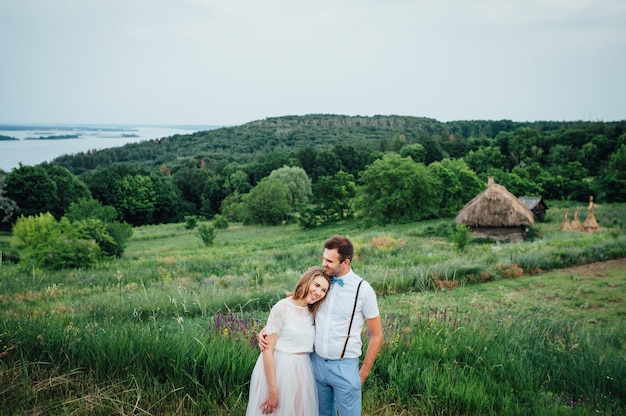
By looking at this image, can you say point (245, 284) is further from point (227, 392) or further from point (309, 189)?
point (309, 189)

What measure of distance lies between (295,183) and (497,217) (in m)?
39.6

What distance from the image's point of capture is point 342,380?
304 cm

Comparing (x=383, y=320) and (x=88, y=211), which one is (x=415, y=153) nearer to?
(x=88, y=211)

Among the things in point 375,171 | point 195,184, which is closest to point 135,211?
point 195,184

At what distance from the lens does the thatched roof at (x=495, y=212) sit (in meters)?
27.0

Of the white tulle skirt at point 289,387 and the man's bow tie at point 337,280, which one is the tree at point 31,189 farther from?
the man's bow tie at point 337,280

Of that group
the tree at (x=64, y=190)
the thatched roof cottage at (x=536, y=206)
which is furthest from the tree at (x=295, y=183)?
the thatched roof cottage at (x=536, y=206)

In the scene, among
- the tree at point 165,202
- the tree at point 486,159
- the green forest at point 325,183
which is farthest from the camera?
the tree at point 486,159

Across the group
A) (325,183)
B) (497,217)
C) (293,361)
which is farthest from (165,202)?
(293,361)

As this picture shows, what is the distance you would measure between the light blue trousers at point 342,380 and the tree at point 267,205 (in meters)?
50.5

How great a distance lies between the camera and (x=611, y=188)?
4497 centimetres

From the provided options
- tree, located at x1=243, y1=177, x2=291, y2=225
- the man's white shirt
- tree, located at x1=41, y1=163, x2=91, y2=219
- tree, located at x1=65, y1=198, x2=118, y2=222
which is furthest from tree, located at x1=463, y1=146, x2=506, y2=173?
the man's white shirt

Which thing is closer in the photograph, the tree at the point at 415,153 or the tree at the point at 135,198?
the tree at the point at 135,198

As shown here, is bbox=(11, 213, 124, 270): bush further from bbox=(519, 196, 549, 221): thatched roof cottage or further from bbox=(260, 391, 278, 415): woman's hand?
bbox=(519, 196, 549, 221): thatched roof cottage
